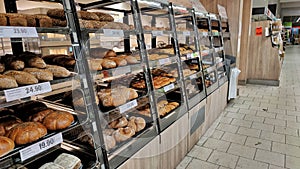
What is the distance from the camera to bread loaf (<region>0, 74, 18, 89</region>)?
1.03 m

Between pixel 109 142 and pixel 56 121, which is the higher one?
pixel 56 121

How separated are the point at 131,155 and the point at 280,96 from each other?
4736mm

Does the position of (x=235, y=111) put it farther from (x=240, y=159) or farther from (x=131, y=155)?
(x=131, y=155)

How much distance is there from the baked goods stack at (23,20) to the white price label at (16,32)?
150 mm

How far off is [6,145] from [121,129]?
33.9 inches

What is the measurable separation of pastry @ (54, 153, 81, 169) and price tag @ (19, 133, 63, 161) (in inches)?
6.3

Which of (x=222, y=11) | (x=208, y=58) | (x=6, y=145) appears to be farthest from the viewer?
(x=222, y=11)

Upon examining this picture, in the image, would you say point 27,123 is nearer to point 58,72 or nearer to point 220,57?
point 58,72

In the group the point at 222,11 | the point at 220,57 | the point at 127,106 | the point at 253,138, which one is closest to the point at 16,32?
the point at 127,106

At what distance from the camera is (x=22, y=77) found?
112 centimetres

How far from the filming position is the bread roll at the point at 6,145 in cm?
99

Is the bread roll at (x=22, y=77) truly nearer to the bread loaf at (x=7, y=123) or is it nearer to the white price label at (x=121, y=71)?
the bread loaf at (x=7, y=123)

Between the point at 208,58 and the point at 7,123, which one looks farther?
the point at 208,58

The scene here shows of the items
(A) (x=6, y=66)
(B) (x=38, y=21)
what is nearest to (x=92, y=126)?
(A) (x=6, y=66)
